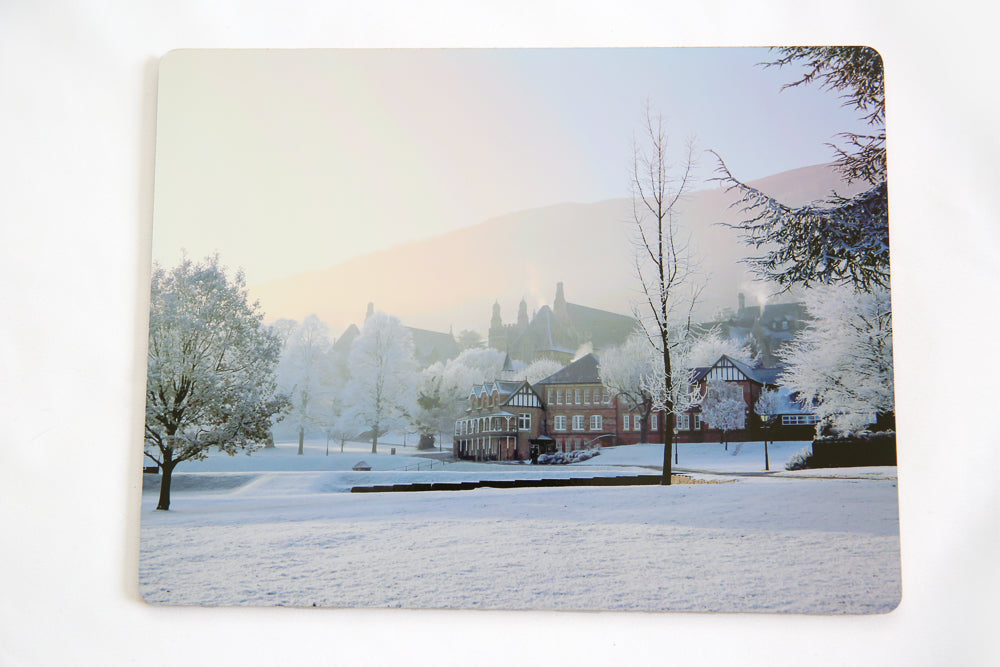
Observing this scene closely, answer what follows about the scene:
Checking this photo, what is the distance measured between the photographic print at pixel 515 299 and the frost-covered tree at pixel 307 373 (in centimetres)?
1

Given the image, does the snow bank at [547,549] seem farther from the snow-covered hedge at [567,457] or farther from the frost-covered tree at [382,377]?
the frost-covered tree at [382,377]

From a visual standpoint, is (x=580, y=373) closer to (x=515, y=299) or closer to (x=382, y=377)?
(x=515, y=299)

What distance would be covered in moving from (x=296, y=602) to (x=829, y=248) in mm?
3053

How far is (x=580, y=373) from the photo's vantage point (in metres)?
3.51

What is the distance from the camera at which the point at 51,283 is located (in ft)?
11.2

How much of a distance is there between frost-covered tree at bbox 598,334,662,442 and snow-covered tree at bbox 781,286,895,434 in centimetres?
66

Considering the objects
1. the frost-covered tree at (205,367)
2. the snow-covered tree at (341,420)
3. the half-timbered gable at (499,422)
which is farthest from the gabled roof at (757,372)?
the frost-covered tree at (205,367)

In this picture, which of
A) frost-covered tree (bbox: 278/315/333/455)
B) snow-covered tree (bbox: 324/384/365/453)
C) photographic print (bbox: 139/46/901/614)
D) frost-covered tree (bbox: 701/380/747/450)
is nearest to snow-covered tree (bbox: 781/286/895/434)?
photographic print (bbox: 139/46/901/614)

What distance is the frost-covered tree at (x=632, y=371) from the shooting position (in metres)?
3.51

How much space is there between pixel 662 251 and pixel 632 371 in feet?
2.07

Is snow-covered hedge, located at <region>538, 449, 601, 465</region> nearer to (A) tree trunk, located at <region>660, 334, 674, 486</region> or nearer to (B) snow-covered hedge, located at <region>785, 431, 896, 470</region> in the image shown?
(A) tree trunk, located at <region>660, 334, 674, 486</region>

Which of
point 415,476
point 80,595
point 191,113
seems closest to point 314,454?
point 415,476

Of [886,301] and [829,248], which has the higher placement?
[829,248]

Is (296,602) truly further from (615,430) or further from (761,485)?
(761,485)
